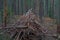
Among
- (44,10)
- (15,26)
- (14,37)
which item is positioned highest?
(44,10)

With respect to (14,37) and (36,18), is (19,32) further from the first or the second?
(36,18)

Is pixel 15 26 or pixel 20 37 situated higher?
pixel 15 26

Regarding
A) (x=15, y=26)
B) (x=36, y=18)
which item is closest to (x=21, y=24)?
(x=15, y=26)

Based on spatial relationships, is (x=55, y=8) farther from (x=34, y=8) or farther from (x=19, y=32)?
(x=19, y=32)

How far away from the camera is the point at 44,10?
10.7ft

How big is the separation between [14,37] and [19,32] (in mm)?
130

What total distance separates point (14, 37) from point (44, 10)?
2.62 ft

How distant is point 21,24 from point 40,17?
0.46 meters

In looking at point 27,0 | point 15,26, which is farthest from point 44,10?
point 15,26

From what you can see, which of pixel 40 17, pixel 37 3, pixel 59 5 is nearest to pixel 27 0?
pixel 37 3

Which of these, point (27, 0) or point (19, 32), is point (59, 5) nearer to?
point (27, 0)

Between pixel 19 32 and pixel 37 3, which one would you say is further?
pixel 37 3

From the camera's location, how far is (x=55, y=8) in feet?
10.6

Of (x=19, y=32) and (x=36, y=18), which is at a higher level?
(x=36, y=18)
